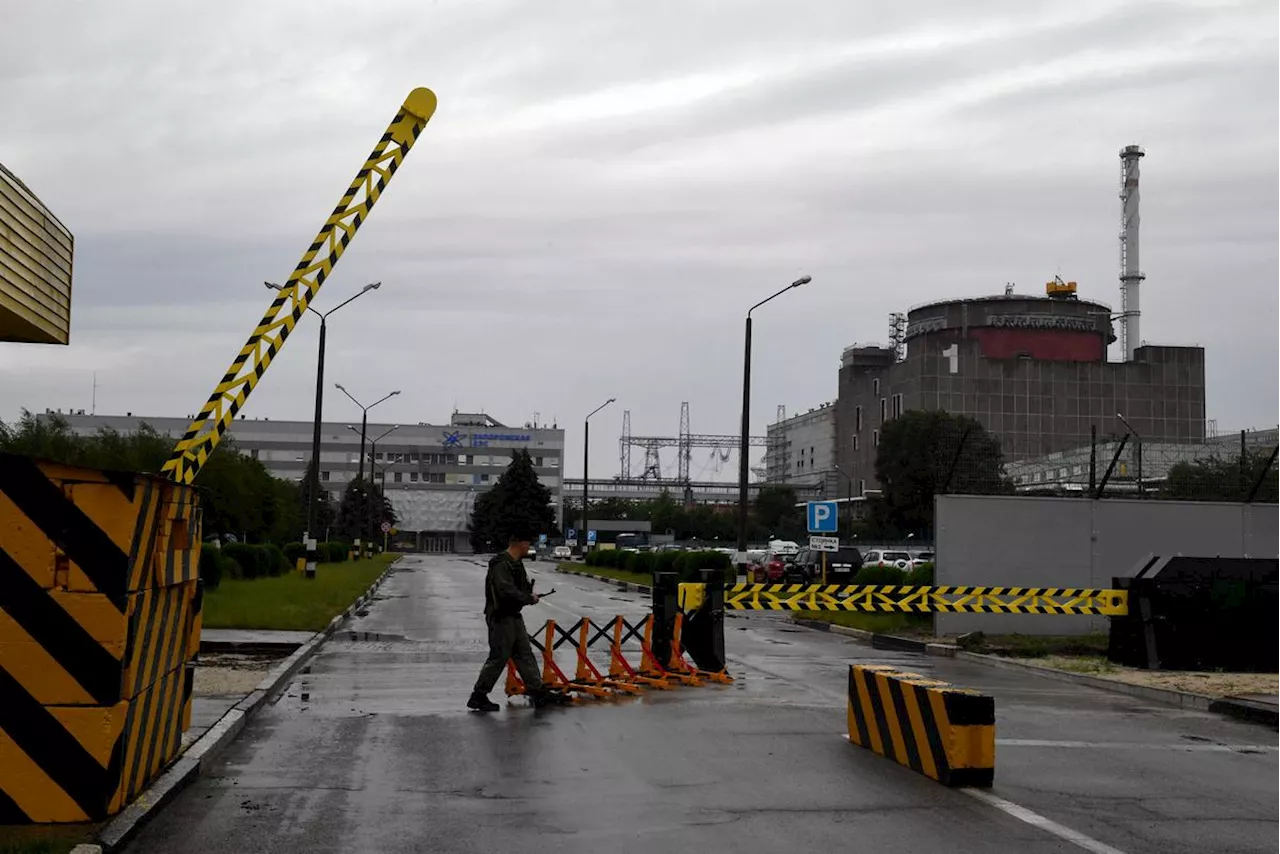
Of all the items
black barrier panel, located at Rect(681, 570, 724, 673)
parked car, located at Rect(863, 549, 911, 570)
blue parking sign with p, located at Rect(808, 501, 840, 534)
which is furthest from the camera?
parked car, located at Rect(863, 549, 911, 570)

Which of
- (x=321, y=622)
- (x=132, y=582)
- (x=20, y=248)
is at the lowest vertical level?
(x=321, y=622)

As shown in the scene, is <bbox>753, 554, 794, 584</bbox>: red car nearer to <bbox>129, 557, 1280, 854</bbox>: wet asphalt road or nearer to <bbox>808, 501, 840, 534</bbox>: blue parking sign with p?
<bbox>808, 501, 840, 534</bbox>: blue parking sign with p

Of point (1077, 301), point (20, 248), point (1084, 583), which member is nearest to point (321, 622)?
point (20, 248)

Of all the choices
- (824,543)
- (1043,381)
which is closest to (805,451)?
(1043,381)

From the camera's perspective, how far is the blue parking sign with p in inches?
1177

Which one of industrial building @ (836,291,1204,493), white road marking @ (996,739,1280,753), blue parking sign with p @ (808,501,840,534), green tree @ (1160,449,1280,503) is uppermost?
industrial building @ (836,291,1204,493)

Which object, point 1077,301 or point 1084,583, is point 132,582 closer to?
point 1084,583

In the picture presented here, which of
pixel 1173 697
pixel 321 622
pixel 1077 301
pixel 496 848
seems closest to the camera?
pixel 496 848

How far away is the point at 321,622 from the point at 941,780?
1625cm

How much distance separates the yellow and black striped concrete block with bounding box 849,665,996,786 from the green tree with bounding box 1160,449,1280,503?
17.9 metres

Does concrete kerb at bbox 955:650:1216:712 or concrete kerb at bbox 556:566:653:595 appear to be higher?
concrete kerb at bbox 955:650:1216:712

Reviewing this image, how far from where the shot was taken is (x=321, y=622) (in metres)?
23.8

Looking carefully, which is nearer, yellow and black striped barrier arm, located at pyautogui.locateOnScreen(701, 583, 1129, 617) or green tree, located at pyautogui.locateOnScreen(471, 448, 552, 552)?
yellow and black striped barrier arm, located at pyautogui.locateOnScreen(701, 583, 1129, 617)

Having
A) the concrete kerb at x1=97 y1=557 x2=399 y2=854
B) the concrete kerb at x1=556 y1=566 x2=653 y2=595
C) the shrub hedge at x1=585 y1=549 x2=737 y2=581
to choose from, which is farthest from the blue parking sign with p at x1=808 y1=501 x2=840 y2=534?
the concrete kerb at x1=97 y1=557 x2=399 y2=854
